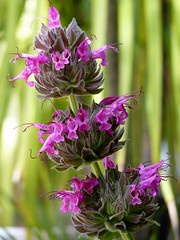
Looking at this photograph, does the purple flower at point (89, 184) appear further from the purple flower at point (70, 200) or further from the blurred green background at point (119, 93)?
the blurred green background at point (119, 93)

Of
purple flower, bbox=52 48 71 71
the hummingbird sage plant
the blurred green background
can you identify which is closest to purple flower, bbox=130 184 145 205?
the hummingbird sage plant

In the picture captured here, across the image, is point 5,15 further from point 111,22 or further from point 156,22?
point 156,22

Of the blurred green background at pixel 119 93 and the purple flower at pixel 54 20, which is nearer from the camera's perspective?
the purple flower at pixel 54 20

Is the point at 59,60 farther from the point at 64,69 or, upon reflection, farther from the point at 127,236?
the point at 127,236

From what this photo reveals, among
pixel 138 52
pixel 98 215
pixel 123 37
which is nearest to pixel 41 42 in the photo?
pixel 98 215

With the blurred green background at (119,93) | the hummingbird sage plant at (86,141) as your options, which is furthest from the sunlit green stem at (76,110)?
the blurred green background at (119,93)

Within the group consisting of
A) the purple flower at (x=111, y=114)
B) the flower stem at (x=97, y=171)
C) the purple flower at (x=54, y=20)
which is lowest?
the flower stem at (x=97, y=171)
